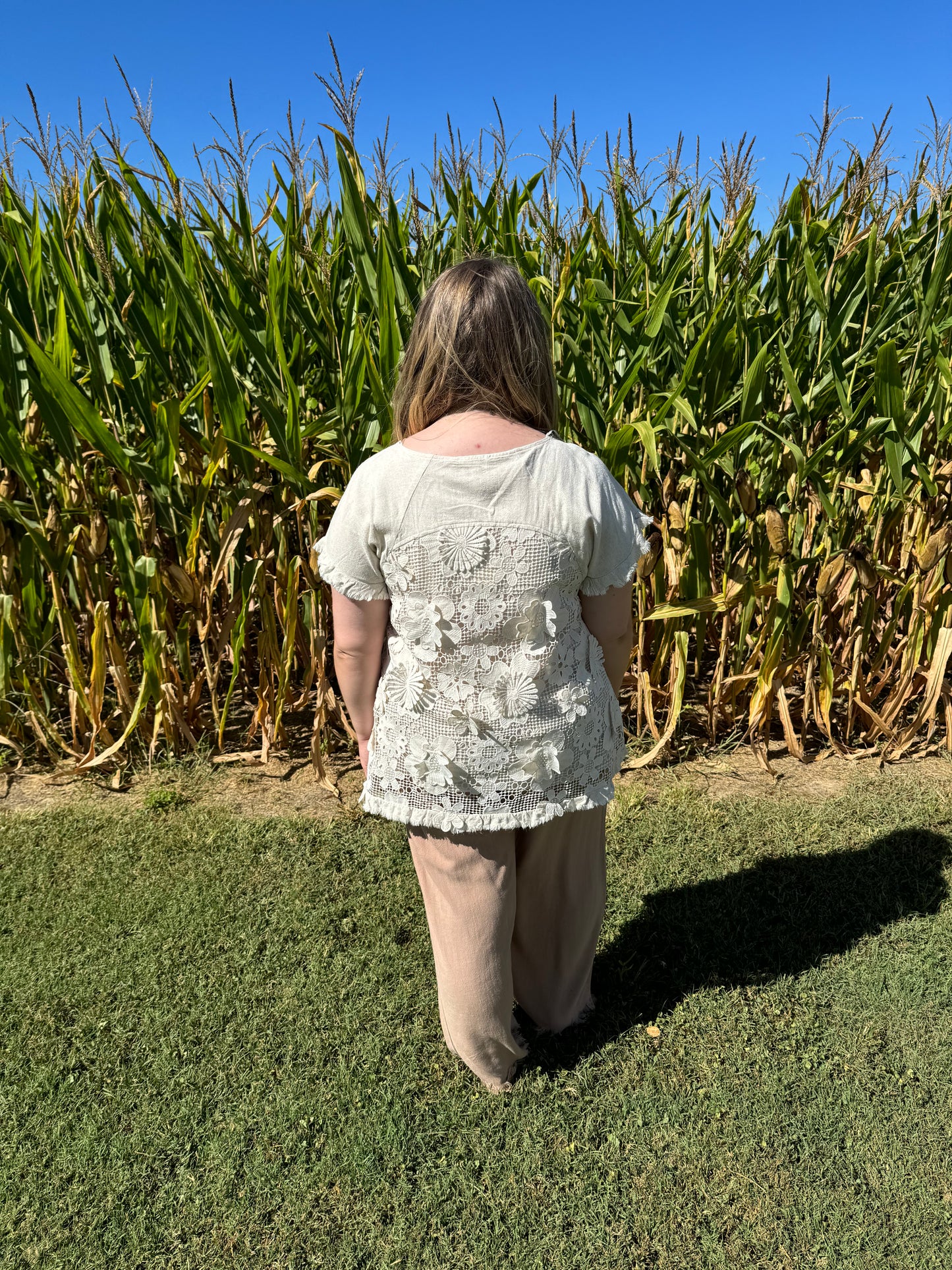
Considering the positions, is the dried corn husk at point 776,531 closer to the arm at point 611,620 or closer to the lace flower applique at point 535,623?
the arm at point 611,620

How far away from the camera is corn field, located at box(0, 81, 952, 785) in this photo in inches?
118

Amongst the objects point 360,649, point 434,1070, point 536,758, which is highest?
point 360,649

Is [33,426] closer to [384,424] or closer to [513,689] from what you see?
[384,424]

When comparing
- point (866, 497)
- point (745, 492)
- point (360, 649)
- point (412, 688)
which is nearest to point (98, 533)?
point (360, 649)

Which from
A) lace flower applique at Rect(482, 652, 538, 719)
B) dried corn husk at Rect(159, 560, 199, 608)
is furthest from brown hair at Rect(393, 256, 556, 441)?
dried corn husk at Rect(159, 560, 199, 608)

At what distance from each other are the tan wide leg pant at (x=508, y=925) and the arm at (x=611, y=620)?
0.39 metres

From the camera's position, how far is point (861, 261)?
3.37 m

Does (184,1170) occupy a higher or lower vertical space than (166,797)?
lower

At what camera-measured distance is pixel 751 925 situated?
Answer: 276 cm

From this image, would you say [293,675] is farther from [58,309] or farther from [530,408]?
[530,408]

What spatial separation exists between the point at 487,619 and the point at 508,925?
75cm

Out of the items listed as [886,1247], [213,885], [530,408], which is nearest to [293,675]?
[213,885]

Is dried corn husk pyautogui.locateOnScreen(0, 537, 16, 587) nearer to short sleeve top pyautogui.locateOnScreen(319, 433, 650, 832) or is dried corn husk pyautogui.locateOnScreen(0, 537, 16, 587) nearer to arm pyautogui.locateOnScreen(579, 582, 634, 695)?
short sleeve top pyautogui.locateOnScreen(319, 433, 650, 832)

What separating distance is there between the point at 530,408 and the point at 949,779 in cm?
278
